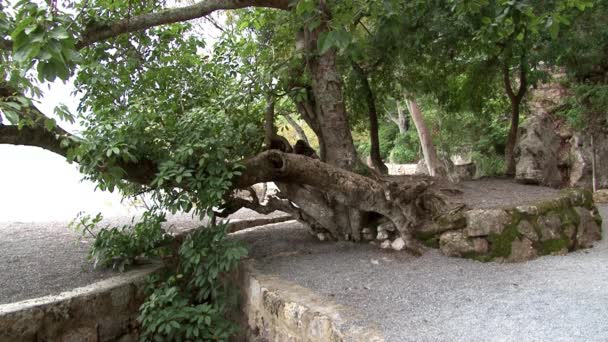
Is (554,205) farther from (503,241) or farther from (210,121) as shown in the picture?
(210,121)

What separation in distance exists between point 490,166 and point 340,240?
5.55m

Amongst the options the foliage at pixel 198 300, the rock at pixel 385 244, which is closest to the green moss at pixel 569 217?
the rock at pixel 385 244

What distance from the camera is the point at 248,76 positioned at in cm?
505

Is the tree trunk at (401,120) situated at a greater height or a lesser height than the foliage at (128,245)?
greater

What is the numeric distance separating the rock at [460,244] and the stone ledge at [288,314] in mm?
1535

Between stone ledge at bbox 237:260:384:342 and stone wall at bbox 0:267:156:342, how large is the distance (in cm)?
102

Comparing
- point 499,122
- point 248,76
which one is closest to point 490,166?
point 499,122

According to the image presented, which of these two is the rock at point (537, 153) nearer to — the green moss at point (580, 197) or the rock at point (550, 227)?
the green moss at point (580, 197)

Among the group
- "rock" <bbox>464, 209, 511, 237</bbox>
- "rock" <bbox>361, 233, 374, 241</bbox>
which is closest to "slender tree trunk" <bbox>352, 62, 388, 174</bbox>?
"rock" <bbox>361, 233, 374, 241</bbox>

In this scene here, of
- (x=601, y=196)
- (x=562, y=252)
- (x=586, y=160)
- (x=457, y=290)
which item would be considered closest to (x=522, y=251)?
(x=562, y=252)

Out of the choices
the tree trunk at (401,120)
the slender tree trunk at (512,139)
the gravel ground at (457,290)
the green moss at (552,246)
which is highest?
the tree trunk at (401,120)

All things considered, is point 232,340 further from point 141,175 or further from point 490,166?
point 490,166

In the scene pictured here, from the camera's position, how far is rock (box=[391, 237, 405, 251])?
4.48 metres

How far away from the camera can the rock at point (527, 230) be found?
13.6 feet
